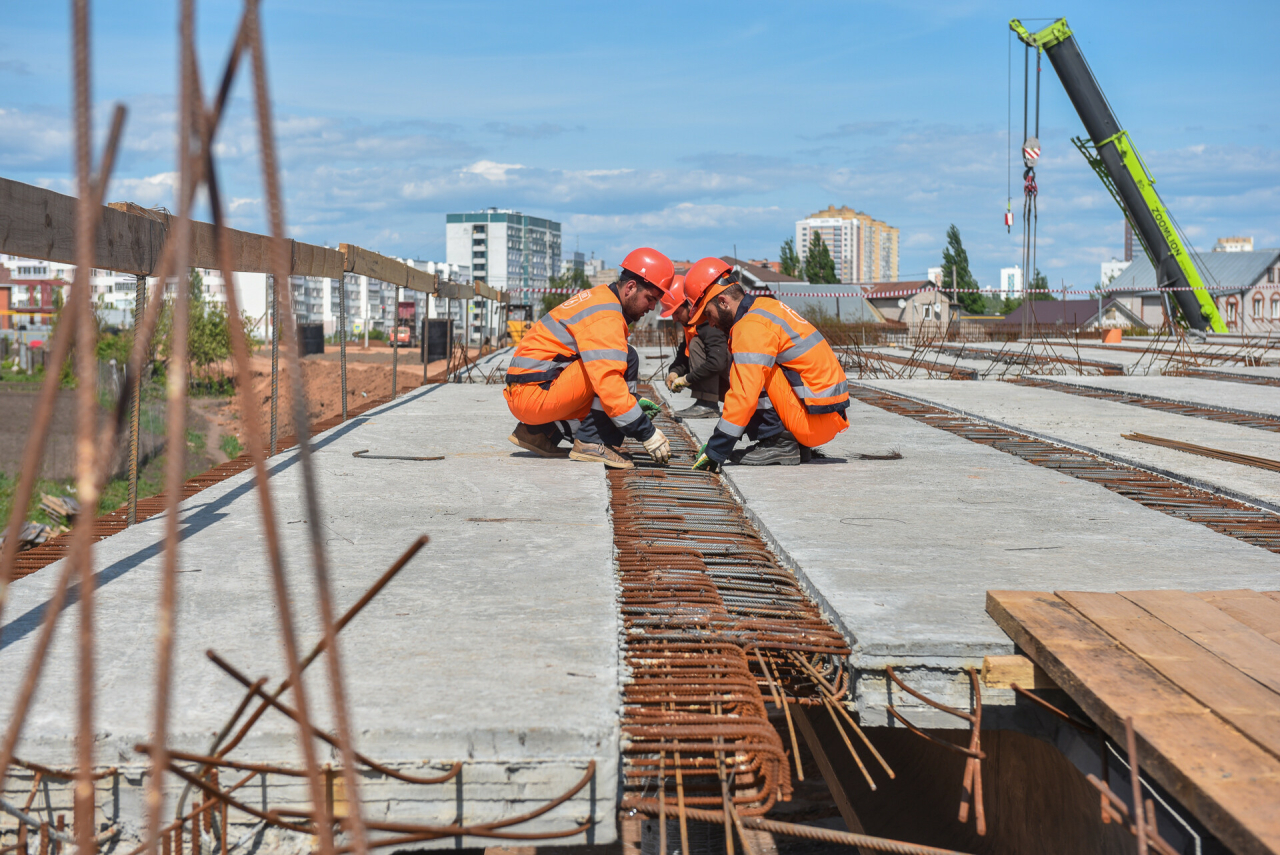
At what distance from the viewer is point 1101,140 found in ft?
78.3

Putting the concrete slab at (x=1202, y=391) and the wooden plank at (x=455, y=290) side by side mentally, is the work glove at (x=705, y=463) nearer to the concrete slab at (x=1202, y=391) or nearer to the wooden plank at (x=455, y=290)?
the concrete slab at (x=1202, y=391)

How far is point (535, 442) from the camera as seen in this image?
648 centimetres

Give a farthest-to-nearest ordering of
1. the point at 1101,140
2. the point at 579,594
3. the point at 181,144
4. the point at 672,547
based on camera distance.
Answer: the point at 1101,140 < the point at 672,547 < the point at 579,594 < the point at 181,144

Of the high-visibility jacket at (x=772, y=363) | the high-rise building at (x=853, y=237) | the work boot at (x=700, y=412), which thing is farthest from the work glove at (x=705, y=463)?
the high-rise building at (x=853, y=237)

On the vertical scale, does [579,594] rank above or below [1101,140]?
below

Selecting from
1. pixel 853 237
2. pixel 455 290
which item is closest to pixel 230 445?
pixel 455 290

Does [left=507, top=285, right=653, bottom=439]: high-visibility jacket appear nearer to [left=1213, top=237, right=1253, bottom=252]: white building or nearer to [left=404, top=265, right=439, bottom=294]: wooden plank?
[left=404, top=265, right=439, bottom=294]: wooden plank

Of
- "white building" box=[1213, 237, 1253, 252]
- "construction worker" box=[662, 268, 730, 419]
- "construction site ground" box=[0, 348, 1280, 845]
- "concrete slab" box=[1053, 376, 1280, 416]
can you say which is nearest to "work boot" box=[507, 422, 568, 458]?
"construction site ground" box=[0, 348, 1280, 845]

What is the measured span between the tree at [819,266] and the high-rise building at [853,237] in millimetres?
103333

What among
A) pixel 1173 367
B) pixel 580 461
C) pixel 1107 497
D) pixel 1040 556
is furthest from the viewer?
pixel 1173 367

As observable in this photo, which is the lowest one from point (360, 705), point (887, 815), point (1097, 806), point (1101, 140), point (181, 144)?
point (887, 815)

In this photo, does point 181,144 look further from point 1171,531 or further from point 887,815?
point 1171,531

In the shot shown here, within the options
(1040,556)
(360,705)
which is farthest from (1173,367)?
(360,705)

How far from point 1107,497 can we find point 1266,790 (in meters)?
3.58
